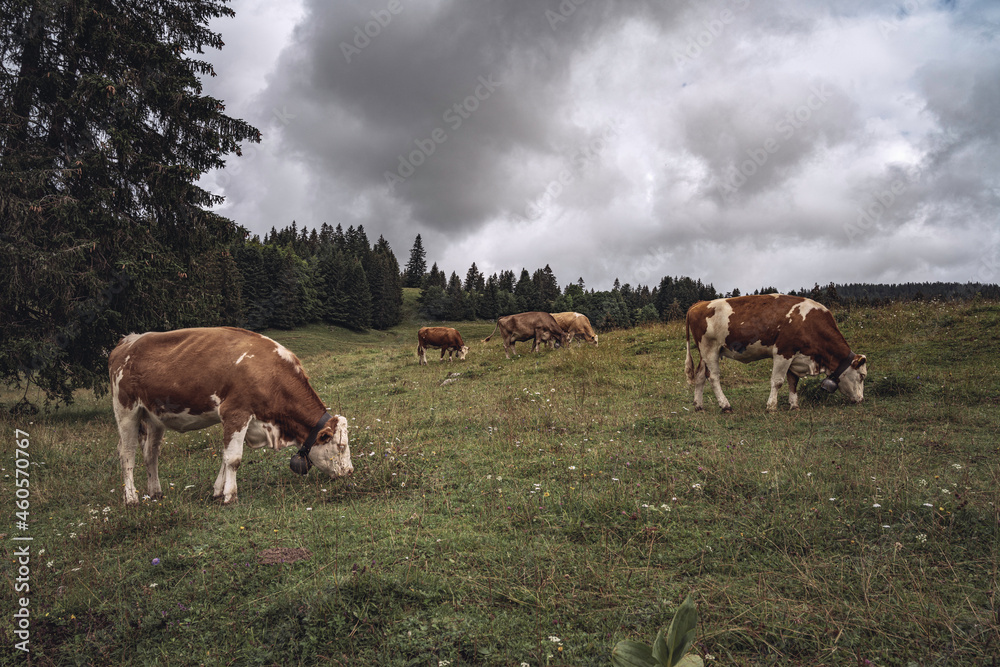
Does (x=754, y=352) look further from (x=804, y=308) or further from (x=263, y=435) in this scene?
(x=263, y=435)

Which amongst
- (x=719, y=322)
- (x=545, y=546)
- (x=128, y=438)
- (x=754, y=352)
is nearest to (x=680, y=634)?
(x=545, y=546)

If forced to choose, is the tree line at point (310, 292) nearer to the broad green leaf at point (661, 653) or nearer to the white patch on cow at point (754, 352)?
the white patch on cow at point (754, 352)

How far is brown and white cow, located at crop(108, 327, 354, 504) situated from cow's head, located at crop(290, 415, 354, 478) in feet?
0.04

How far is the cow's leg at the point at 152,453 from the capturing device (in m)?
6.52

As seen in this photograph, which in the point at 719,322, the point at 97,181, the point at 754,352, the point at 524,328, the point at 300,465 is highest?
the point at 97,181

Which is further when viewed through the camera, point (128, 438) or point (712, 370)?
point (712, 370)

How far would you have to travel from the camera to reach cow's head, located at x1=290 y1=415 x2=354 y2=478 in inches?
261

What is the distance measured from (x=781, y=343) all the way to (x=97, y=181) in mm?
17098

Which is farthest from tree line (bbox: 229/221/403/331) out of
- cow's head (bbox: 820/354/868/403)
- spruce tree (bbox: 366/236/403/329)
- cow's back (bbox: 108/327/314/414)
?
cow's head (bbox: 820/354/868/403)

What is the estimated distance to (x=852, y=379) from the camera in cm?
988

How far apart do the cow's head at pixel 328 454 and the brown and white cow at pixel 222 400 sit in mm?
13

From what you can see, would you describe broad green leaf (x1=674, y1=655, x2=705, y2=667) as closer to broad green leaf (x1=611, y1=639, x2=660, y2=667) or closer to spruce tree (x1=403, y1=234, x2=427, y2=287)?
broad green leaf (x1=611, y1=639, x2=660, y2=667)

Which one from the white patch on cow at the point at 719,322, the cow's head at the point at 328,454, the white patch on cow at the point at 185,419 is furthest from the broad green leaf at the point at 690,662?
the white patch on cow at the point at 719,322

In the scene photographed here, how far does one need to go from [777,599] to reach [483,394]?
1027cm
